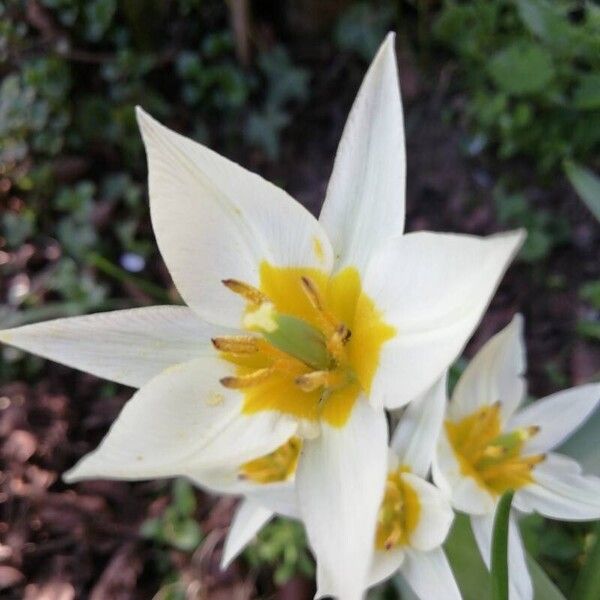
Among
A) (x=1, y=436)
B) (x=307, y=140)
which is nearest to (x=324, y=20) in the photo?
(x=307, y=140)

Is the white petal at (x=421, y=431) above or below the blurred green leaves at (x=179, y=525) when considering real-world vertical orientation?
above

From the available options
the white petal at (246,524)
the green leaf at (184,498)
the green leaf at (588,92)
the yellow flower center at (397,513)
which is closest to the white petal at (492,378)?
the yellow flower center at (397,513)

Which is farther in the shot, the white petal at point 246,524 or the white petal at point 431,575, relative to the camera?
the white petal at point 246,524

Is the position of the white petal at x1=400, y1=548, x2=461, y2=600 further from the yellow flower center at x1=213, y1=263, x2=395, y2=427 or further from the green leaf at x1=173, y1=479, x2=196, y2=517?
the green leaf at x1=173, y1=479, x2=196, y2=517

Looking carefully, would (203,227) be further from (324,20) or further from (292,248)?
(324,20)

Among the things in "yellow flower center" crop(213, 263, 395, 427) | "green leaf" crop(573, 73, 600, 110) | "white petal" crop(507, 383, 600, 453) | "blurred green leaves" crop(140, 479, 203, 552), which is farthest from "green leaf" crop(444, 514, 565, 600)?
"green leaf" crop(573, 73, 600, 110)

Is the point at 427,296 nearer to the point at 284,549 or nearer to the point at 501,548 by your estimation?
the point at 501,548

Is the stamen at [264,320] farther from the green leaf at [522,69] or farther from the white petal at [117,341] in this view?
the green leaf at [522,69]
